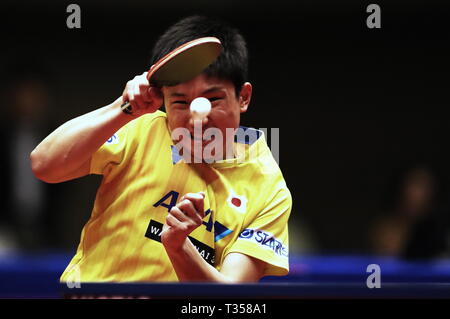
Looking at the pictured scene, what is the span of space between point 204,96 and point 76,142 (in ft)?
1.22

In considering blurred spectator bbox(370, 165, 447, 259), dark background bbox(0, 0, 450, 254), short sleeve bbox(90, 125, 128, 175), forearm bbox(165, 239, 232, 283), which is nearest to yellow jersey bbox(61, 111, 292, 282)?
short sleeve bbox(90, 125, 128, 175)

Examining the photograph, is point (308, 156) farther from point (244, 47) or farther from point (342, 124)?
point (244, 47)

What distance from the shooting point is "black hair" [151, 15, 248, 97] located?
7.13 ft

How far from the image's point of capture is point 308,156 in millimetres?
7285

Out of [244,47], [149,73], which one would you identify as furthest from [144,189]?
[244,47]

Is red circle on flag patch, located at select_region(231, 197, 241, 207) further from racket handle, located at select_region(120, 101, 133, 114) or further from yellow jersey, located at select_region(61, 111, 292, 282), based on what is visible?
racket handle, located at select_region(120, 101, 133, 114)

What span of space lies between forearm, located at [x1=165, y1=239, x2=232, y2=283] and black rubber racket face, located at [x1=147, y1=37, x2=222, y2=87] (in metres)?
0.43

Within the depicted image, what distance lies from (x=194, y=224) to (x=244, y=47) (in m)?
0.64

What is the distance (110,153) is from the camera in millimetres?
2135

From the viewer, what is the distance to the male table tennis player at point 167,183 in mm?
2043

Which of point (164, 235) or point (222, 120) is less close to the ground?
point (222, 120)

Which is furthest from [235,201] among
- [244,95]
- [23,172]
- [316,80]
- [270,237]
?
[316,80]

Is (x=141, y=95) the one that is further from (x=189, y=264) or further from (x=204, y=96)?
(x=189, y=264)

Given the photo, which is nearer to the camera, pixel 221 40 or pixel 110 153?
pixel 110 153
